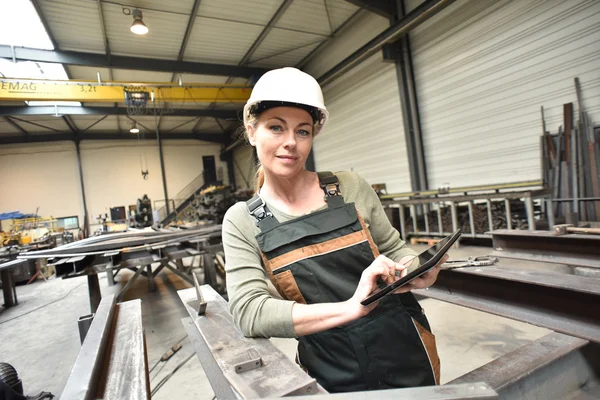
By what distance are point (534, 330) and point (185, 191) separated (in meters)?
18.6

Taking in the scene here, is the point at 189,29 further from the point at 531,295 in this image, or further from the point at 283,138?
the point at 531,295

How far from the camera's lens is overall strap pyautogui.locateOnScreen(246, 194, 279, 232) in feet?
3.95

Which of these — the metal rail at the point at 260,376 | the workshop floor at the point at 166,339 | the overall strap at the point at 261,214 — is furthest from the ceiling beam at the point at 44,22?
the metal rail at the point at 260,376

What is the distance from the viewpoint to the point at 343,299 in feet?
3.89

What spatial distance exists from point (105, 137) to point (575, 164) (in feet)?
62.7

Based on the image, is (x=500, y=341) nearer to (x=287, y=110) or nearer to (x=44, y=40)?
(x=287, y=110)

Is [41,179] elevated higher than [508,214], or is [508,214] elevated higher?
[41,179]

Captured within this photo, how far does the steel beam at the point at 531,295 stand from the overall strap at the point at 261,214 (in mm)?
1109

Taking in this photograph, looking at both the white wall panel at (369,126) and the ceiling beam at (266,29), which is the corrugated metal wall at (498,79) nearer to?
the white wall panel at (369,126)

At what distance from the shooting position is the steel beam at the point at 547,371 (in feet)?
3.20

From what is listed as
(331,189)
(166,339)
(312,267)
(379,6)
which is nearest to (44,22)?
(379,6)

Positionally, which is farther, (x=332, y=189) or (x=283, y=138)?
(x=332, y=189)

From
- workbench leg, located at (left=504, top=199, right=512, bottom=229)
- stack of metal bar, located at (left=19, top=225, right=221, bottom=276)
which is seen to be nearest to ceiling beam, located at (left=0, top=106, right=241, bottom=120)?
stack of metal bar, located at (left=19, top=225, right=221, bottom=276)

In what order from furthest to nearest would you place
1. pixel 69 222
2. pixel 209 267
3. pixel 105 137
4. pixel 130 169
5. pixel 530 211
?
pixel 130 169 → pixel 105 137 → pixel 69 222 → pixel 530 211 → pixel 209 267
